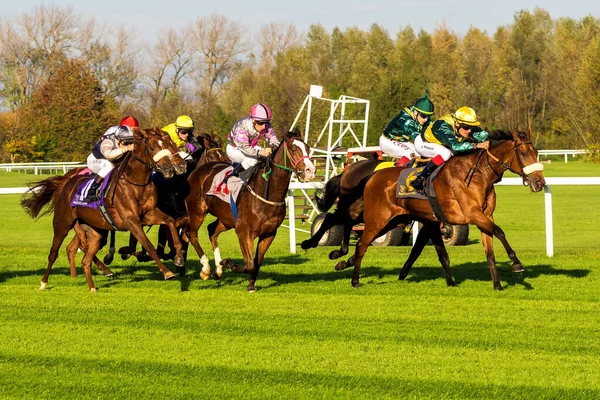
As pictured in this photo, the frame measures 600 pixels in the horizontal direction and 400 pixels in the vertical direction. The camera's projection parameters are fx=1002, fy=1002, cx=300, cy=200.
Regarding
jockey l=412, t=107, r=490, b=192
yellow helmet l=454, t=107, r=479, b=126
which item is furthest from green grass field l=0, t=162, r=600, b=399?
yellow helmet l=454, t=107, r=479, b=126

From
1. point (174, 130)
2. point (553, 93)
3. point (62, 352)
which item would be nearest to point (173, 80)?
point (553, 93)

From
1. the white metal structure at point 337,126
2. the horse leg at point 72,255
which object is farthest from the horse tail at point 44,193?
the white metal structure at point 337,126

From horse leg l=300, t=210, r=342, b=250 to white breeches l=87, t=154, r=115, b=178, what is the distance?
2170 millimetres

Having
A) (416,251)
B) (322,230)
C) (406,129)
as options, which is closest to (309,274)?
(322,230)

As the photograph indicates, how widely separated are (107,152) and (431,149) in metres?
3.16

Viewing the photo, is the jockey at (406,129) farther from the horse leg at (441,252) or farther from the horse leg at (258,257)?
the horse leg at (258,257)

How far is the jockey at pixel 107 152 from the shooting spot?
9445 millimetres

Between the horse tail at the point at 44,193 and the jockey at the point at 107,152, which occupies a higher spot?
the jockey at the point at 107,152

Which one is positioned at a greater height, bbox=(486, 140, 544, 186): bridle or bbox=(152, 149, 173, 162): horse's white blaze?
bbox=(152, 149, 173, 162): horse's white blaze

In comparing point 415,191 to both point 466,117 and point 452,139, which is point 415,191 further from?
point 466,117

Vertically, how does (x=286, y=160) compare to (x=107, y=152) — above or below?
below

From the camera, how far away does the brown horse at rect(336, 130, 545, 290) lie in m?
9.00

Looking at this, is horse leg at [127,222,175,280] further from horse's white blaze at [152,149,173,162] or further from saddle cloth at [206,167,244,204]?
saddle cloth at [206,167,244,204]

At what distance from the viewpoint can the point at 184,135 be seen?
444 inches
